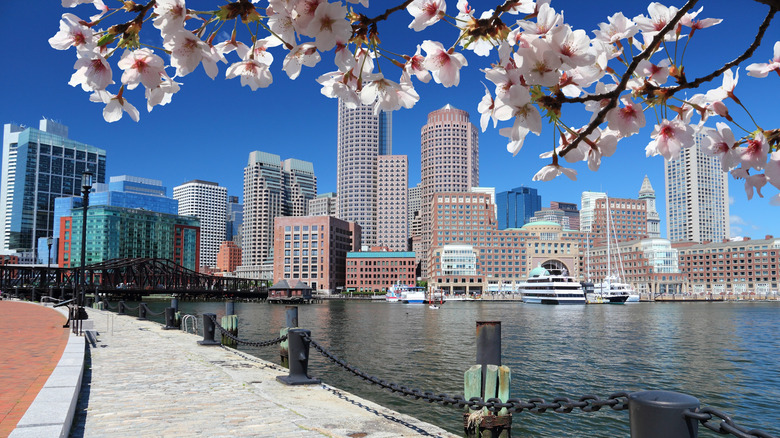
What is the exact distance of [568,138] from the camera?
2568 millimetres

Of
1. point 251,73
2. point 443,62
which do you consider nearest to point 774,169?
point 443,62

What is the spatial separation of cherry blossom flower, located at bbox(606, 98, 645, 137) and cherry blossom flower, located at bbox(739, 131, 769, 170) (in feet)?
2.01

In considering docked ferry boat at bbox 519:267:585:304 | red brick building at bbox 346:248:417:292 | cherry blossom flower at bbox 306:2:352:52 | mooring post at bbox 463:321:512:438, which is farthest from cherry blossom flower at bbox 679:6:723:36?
red brick building at bbox 346:248:417:292

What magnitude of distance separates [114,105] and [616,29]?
2356 mm

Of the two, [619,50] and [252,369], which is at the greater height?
[619,50]

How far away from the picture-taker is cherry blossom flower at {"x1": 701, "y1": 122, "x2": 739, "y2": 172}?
2389mm

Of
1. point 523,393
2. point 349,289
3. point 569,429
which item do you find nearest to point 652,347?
point 523,393

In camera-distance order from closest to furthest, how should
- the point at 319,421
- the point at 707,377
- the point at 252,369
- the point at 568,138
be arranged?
the point at 568,138
the point at 319,421
the point at 252,369
the point at 707,377

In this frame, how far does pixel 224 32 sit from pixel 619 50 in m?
1.86

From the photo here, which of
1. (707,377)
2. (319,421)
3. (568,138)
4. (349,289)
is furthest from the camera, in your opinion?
(349,289)

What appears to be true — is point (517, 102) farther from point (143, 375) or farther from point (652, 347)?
point (652, 347)

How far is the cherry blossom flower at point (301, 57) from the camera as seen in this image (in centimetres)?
240

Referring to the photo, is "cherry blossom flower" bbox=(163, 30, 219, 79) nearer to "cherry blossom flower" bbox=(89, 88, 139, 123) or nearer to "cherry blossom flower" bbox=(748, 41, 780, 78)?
"cherry blossom flower" bbox=(89, 88, 139, 123)

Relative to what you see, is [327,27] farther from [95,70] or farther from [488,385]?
[488,385]
